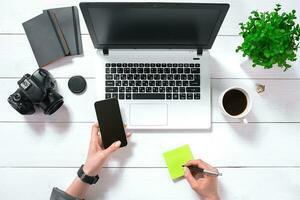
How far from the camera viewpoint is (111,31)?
2.69 feet

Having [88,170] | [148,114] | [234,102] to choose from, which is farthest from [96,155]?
[234,102]

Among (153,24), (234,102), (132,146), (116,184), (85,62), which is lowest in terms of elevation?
(116,184)

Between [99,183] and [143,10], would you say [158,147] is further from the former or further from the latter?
[143,10]

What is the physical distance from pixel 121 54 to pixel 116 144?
25cm

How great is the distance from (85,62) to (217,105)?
402mm

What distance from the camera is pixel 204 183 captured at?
88cm

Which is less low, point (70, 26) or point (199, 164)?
point (70, 26)

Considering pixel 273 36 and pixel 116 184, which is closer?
pixel 273 36

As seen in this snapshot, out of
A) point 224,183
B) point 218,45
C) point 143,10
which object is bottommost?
point 224,183

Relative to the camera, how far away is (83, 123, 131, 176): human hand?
2.83ft

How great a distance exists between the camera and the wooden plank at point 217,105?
94 centimetres

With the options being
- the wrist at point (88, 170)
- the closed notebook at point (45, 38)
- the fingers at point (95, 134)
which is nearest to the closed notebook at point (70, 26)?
the closed notebook at point (45, 38)

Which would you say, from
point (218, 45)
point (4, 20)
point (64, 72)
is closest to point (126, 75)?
point (64, 72)

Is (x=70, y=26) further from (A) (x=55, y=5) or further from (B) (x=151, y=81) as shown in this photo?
(B) (x=151, y=81)
